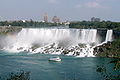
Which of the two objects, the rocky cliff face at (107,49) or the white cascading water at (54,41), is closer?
the rocky cliff face at (107,49)

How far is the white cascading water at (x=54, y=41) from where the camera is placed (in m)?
22.2

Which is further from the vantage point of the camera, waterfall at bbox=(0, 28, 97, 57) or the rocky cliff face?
waterfall at bbox=(0, 28, 97, 57)

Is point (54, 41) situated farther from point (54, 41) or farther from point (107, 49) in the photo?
point (107, 49)

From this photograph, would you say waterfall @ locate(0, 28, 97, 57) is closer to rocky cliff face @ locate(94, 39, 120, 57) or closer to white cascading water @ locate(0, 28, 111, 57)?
white cascading water @ locate(0, 28, 111, 57)

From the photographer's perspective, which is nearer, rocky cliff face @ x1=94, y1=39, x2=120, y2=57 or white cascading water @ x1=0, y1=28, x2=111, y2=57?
rocky cliff face @ x1=94, y1=39, x2=120, y2=57

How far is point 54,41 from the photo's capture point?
85.6 feet

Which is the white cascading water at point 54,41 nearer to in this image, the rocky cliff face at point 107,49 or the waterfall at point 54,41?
the waterfall at point 54,41

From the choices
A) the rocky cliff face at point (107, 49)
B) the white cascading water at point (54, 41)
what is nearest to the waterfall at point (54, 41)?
the white cascading water at point (54, 41)

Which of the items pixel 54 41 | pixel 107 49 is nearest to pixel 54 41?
pixel 54 41

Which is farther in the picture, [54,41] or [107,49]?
[54,41]

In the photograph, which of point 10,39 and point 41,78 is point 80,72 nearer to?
point 41,78

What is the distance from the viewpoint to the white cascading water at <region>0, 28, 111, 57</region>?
73.0 ft

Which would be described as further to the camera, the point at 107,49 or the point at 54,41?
the point at 54,41

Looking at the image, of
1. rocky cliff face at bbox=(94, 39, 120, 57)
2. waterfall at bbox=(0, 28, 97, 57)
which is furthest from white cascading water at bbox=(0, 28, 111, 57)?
rocky cliff face at bbox=(94, 39, 120, 57)
